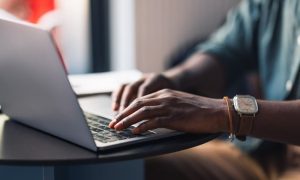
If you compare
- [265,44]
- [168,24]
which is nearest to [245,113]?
[265,44]

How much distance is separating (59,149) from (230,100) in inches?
13.6

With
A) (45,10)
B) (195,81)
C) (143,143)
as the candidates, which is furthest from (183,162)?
(45,10)

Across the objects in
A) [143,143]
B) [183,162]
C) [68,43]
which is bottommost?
[183,162]

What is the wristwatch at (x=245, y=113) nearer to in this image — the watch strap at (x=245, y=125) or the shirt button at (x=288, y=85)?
the watch strap at (x=245, y=125)

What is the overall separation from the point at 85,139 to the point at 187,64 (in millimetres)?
787

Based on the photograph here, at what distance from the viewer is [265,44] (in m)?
1.60

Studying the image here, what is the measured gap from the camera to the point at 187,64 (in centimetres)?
160

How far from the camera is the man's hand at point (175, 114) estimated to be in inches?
36.9

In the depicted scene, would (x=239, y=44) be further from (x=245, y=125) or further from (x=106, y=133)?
(x=106, y=133)

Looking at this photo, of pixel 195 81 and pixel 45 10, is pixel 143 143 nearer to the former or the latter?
pixel 195 81

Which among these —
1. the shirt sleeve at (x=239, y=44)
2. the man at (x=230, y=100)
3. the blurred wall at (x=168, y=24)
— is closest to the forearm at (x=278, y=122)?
the man at (x=230, y=100)

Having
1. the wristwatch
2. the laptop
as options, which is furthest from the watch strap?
the laptop

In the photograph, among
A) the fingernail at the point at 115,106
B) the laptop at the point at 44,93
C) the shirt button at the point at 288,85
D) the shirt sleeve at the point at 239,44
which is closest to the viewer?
the laptop at the point at 44,93

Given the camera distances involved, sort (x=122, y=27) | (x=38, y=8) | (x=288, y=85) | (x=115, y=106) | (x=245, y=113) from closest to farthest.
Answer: (x=245, y=113)
(x=115, y=106)
(x=288, y=85)
(x=38, y=8)
(x=122, y=27)
